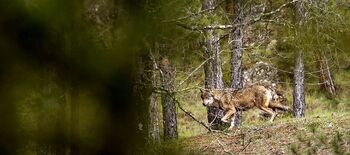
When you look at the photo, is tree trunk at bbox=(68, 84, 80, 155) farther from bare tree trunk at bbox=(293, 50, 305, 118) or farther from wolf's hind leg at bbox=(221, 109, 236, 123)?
bare tree trunk at bbox=(293, 50, 305, 118)

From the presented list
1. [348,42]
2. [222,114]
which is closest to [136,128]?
[348,42]

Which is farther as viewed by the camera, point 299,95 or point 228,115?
point 299,95

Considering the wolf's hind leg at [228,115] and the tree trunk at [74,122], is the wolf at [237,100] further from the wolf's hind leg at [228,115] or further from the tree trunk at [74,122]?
the tree trunk at [74,122]

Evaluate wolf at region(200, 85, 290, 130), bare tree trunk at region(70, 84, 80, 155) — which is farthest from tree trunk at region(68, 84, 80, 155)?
wolf at region(200, 85, 290, 130)

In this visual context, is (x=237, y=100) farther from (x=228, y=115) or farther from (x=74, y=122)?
(x=74, y=122)

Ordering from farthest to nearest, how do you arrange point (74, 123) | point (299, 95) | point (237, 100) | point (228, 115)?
point (299, 95) → point (237, 100) → point (228, 115) → point (74, 123)

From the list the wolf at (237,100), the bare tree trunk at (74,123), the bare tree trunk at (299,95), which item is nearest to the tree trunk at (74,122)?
the bare tree trunk at (74,123)

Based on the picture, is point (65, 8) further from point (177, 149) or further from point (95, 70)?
point (177, 149)

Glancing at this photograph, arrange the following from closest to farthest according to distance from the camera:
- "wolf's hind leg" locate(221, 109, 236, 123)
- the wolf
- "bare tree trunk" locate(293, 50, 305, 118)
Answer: "wolf's hind leg" locate(221, 109, 236, 123) < the wolf < "bare tree trunk" locate(293, 50, 305, 118)

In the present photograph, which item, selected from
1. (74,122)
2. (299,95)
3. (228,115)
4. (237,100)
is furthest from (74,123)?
(299,95)

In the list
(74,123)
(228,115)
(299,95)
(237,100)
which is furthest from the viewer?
(299,95)

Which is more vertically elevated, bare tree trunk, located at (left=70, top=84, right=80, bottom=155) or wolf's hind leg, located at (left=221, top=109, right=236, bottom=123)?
bare tree trunk, located at (left=70, top=84, right=80, bottom=155)

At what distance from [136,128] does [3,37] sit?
31cm

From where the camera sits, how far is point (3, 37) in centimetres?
119
